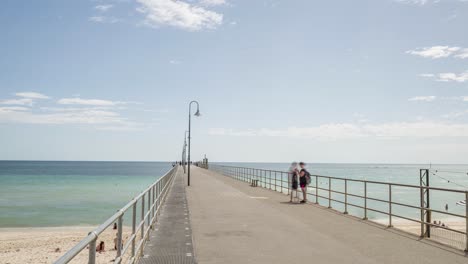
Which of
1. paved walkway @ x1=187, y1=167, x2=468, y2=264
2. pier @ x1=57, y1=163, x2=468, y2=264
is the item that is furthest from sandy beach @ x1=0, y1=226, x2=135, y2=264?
paved walkway @ x1=187, y1=167, x2=468, y2=264

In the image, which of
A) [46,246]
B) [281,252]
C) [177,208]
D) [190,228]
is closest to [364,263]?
[281,252]

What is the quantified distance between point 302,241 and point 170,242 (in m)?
2.91

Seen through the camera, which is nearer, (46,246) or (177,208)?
(177,208)

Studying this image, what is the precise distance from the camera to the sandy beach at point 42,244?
18.9m

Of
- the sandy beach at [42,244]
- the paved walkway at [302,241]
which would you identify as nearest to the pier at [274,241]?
the paved walkway at [302,241]

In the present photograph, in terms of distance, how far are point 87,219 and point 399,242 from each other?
30800 millimetres

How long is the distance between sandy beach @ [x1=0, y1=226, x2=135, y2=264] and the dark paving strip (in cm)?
475

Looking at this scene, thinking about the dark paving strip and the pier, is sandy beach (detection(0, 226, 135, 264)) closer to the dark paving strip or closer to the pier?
the dark paving strip

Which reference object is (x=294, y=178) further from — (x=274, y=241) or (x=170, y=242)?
(x=170, y=242)

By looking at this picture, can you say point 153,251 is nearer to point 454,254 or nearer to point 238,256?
point 238,256

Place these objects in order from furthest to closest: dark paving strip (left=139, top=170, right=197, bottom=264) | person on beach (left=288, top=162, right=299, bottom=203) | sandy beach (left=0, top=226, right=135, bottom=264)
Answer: sandy beach (left=0, top=226, right=135, bottom=264) → person on beach (left=288, top=162, right=299, bottom=203) → dark paving strip (left=139, top=170, right=197, bottom=264)

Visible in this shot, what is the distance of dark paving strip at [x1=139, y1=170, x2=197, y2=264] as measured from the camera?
743cm

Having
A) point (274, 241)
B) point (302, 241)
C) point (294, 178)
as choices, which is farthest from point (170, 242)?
point (294, 178)

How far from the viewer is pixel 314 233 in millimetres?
10195
